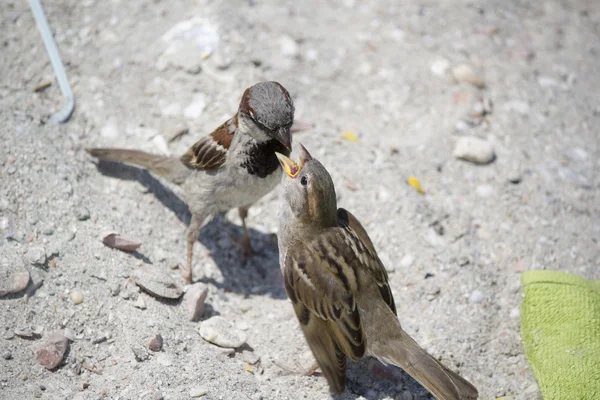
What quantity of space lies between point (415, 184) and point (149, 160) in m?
2.22

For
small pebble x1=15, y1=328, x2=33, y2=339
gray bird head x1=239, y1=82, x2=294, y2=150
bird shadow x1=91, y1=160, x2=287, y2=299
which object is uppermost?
gray bird head x1=239, y1=82, x2=294, y2=150

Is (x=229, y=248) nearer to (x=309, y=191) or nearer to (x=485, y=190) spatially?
(x=309, y=191)

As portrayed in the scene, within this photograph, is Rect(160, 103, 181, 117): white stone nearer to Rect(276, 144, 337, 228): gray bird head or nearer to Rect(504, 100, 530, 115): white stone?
Rect(276, 144, 337, 228): gray bird head

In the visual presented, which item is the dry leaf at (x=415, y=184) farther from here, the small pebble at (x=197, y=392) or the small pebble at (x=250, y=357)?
the small pebble at (x=197, y=392)

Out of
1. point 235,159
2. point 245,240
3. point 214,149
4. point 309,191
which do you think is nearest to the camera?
point 309,191

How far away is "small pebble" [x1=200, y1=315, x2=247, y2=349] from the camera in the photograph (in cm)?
427

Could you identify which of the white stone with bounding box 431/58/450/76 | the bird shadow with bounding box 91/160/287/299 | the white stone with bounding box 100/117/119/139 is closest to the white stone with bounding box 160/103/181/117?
the white stone with bounding box 100/117/119/139

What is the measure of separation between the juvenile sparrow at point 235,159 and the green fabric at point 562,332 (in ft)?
6.72

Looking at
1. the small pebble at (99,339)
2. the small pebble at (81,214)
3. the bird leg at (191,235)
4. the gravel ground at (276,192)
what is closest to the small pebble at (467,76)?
the gravel ground at (276,192)

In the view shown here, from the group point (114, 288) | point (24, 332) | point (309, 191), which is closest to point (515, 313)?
point (309, 191)

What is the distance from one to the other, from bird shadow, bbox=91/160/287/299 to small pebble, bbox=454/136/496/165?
1.84 meters

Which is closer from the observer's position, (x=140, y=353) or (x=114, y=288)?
(x=140, y=353)

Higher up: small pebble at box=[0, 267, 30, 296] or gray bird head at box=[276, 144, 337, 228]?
gray bird head at box=[276, 144, 337, 228]

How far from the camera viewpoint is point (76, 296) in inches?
164
